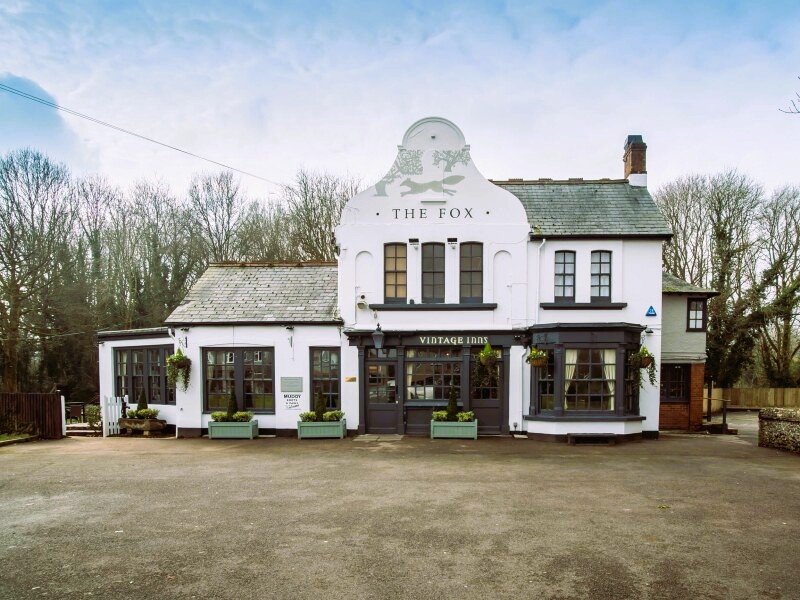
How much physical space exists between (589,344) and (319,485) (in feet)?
29.1

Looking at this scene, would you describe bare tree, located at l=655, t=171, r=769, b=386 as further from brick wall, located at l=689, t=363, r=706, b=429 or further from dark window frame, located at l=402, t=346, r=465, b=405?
dark window frame, located at l=402, t=346, r=465, b=405

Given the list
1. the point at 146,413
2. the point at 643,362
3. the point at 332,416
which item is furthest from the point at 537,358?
the point at 146,413

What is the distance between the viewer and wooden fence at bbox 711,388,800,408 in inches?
1180

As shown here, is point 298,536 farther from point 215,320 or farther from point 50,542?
point 215,320

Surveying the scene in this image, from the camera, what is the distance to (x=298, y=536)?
7.14 meters

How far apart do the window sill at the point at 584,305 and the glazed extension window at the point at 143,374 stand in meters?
12.2

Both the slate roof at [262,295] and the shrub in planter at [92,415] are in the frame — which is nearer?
the slate roof at [262,295]

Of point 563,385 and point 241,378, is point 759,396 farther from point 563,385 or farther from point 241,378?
point 241,378

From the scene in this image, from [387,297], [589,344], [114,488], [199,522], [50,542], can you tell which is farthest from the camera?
[387,297]

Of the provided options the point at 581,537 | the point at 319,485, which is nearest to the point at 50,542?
the point at 319,485

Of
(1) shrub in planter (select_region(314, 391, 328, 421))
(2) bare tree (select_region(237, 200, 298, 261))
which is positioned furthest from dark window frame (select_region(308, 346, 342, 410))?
(2) bare tree (select_region(237, 200, 298, 261))

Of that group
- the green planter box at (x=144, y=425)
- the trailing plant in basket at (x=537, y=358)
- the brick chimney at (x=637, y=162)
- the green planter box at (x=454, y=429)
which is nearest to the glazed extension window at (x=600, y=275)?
the trailing plant in basket at (x=537, y=358)

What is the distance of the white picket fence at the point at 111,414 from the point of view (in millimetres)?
16734

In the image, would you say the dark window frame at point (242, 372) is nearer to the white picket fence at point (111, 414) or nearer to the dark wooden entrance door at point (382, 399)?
the dark wooden entrance door at point (382, 399)
